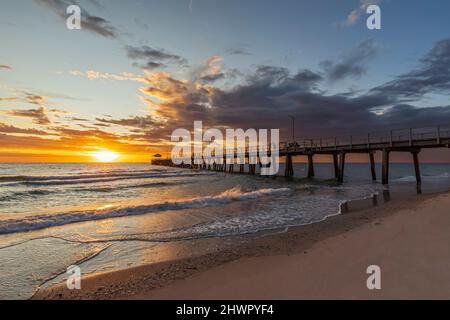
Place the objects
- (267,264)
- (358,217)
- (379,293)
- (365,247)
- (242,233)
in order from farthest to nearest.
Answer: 1. (358,217)
2. (242,233)
3. (365,247)
4. (267,264)
5. (379,293)

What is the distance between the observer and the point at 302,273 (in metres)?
4.13

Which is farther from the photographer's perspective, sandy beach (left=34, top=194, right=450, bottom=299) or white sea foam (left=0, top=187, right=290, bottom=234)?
white sea foam (left=0, top=187, right=290, bottom=234)

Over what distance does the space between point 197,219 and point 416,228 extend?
749 cm

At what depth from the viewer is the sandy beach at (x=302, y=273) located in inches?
137

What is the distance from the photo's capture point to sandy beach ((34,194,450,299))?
347cm

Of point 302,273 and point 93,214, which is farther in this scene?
point 93,214

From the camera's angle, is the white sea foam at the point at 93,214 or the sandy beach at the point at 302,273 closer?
the sandy beach at the point at 302,273

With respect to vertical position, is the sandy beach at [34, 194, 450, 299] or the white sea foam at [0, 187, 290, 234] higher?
the sandy beach at [34, 194, 450, 299]

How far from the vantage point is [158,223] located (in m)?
9.77

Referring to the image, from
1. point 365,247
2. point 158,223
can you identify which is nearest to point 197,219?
point 158,223

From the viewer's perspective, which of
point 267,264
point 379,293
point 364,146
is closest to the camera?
point 379,293

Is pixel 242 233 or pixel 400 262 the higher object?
pixel 400 262

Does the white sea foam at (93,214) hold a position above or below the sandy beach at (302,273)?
below
